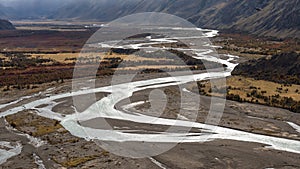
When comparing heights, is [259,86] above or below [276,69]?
below

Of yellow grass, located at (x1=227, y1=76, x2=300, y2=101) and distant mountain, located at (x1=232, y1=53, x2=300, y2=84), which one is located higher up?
distant mountain, located at (x1=232, y1=53, x2=300, y2=84)

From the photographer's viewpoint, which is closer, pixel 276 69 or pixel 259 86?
pixel 259 86

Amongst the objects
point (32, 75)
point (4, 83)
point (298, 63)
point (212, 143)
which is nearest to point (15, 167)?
point (212, 143)

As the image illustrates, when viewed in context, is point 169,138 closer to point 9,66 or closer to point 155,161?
point 155,161

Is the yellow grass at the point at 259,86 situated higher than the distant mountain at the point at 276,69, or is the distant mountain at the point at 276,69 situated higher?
the distant mountain at the point at 276,69

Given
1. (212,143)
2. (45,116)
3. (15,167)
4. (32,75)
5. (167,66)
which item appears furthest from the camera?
(167,66)

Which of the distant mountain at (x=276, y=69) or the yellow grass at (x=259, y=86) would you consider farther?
the distant mountain at (x=276, y=69)

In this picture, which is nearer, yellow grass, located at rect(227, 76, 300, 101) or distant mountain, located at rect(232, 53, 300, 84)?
yellow grass, located at rect(227, 76, 300, 101)

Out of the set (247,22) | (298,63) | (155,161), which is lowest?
(155,161)
